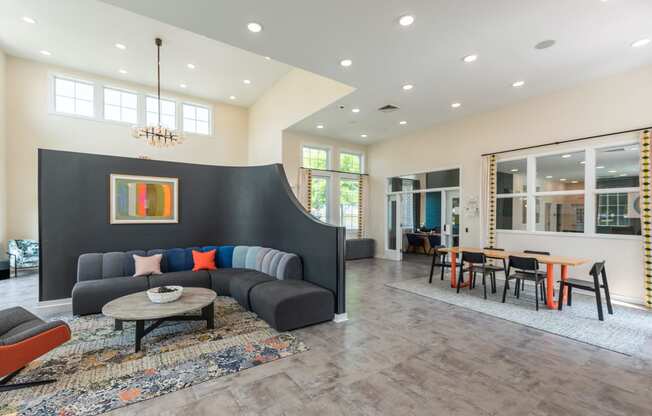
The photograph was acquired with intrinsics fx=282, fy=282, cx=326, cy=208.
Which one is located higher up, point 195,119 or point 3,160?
point 195,119

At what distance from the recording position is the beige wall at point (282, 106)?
640cm

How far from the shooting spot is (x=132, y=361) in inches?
106

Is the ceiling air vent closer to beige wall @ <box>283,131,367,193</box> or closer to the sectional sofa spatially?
beige wall @ <box>283,131,367,193</box>

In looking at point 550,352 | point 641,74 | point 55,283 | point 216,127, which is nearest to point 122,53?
point 216,127

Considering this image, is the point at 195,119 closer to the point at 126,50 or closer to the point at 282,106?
the point at 126,50

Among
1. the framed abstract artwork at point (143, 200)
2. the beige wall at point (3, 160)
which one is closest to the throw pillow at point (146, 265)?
the framed abstract artwork at point (143, 200)

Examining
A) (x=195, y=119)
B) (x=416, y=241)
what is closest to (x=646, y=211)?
(x=416, y=241)

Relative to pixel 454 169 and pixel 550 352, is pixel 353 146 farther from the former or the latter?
pixel 550 352

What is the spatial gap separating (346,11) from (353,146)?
621cm

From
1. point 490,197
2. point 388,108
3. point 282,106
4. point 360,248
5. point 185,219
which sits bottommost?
point 360,248

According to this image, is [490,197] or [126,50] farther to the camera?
[126,50]

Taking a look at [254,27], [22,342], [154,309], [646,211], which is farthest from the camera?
[646,211]

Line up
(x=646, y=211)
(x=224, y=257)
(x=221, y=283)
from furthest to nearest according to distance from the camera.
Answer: (x=224, y=257), (x=221, y=283), (x=646, y=211)

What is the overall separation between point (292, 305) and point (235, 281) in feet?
4.85
